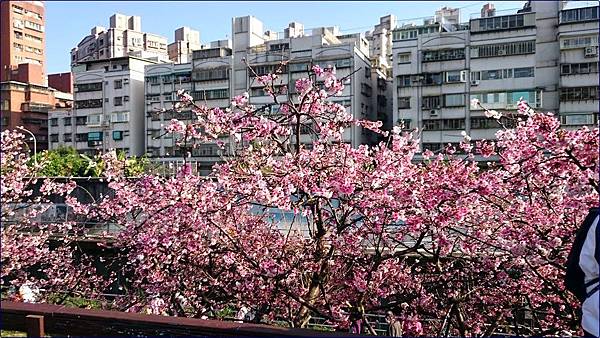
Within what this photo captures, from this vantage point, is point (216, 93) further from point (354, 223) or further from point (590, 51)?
point (354, 223)

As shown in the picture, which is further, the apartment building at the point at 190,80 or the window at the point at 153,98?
the window at the point at 153,98

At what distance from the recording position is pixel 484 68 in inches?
1202

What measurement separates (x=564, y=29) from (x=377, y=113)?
13.0 m

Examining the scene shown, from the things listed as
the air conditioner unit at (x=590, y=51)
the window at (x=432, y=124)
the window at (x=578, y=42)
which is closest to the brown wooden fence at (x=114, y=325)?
the air conditioner unit at (x=590, y=51)

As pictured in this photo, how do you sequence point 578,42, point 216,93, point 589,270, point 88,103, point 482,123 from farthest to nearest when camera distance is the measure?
1. point 88,103
2. point 216,93
3. point 482,123
4. point 578,42
5. point 589,270

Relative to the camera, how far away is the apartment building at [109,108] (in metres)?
40.4

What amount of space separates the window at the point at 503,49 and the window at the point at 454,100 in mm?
2362

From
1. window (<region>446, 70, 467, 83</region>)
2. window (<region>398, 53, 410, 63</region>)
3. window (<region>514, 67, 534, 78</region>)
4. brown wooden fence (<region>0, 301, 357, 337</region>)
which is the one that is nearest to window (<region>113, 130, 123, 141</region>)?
window (<region>398, 53, 410, 63</region>)

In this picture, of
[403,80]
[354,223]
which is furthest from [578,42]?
[354,223]

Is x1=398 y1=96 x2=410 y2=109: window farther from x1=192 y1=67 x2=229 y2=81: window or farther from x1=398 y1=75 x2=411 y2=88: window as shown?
x1=192 y1=67 x2=229 y2=81: window

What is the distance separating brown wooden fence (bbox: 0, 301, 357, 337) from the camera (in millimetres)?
2734

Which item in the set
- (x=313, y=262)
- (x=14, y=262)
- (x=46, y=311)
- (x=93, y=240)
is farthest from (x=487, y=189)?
(x=93, y=240)

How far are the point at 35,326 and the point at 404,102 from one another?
30.8m

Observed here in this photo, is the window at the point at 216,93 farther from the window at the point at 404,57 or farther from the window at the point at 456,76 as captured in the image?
the window at the point at 456,76
